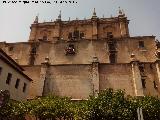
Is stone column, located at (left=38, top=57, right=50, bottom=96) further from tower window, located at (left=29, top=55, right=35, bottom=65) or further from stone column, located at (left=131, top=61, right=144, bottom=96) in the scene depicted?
stone column, located at (left=131, top=61, right=144, bottom=96)

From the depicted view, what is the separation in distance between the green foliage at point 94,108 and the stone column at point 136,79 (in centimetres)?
1089

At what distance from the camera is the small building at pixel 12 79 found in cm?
2606

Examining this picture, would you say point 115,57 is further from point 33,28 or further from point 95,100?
point 33,28

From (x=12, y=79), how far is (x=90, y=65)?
1524 cm

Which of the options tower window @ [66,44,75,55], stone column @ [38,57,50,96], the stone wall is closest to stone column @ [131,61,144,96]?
the stone wall

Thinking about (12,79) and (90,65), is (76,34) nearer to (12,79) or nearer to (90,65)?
(90,65)

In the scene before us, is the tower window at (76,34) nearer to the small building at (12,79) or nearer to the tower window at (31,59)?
the tower window at (31,59)

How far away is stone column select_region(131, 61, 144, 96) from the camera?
1381 inches

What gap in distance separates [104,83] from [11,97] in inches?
621

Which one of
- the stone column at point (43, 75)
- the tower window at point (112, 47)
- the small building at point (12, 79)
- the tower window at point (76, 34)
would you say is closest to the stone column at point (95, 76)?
the tower window at point (112, 47)

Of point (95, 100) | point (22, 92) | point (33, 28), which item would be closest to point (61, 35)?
point (33, 28)

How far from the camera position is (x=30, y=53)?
147 feet

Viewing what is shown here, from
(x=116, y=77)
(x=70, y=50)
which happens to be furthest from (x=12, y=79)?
(x=116, y=77)

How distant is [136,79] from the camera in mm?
36312
